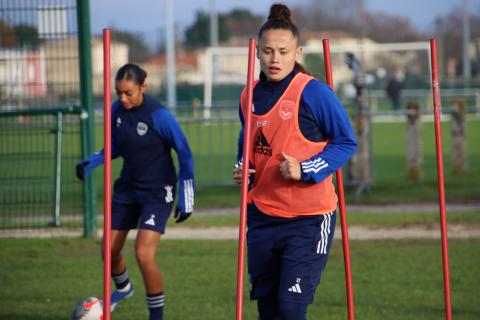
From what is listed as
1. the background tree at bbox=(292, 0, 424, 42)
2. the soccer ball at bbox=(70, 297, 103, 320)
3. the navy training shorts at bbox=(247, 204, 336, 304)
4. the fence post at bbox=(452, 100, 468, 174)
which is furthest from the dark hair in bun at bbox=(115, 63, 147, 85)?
the background tree at bbox=(292, 0, 424, 42)

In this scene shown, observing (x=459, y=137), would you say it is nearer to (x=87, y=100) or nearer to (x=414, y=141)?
(x=414, y=141)

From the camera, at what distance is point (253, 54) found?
473 centimetres

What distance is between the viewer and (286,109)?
16.6ft

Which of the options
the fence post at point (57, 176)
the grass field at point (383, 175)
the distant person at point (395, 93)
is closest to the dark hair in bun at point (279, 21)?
the fence post at point (57, 176)

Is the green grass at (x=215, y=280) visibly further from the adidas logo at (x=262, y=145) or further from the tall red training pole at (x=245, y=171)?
the tall red training pole at (x=245, y=171)

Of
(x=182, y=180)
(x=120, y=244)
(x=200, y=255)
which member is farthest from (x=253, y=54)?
(x=200, y=255)

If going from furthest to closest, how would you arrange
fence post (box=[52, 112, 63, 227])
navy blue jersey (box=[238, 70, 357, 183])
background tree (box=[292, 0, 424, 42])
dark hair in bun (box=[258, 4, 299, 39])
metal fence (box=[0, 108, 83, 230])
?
background tree (box=[292, 0, 424, 42]) < fence post (box=[52, 112, 63, 227]) < metal fence (box=[0, 108, 83, 230]) < dark hair in bun (box=[258, 4, 299, 39]) < navy blue jersey (box=[238, 70, 357, 183])

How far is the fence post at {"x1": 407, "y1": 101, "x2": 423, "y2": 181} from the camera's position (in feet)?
58.0

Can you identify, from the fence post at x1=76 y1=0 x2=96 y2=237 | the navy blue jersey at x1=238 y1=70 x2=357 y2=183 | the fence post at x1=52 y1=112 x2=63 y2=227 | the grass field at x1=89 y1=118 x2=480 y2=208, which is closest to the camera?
the navy blue jersey at x1=238 y1=70 x2=357 y2=183

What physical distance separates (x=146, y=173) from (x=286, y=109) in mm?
2512

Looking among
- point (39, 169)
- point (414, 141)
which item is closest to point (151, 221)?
point (39, 169)

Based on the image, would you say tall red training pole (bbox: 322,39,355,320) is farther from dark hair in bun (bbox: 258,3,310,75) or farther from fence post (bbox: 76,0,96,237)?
fence post (bbox: 76,0,96,237)

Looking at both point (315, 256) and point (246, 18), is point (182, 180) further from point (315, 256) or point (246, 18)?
point (246, 18)

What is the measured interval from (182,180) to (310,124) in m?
2.31
